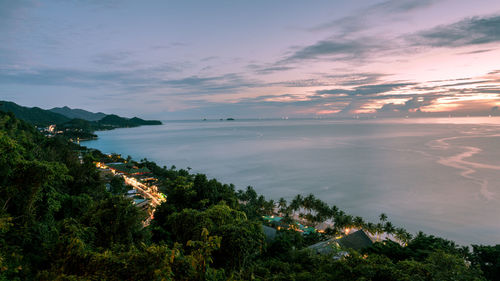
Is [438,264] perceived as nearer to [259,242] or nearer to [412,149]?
[259,242]

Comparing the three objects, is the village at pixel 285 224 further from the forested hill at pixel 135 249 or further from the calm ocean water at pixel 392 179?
the calm ocean water at pixel 392 179

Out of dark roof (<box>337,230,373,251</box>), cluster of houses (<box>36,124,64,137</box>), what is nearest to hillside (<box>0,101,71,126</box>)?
cluster of houses (<box>36,124,64,137</box>)

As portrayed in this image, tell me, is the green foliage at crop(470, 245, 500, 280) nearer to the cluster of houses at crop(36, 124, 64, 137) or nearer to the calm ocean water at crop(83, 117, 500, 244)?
the calm ocean water at crop(83, 117, 500, 244)

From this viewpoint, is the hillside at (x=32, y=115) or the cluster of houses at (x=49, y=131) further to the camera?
the hillside at (x=32, y=115)

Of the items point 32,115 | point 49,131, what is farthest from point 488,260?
point 32,115

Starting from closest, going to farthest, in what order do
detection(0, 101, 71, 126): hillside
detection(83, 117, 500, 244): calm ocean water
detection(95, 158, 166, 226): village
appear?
detection(95, 158, 166, 226): village < detection(83, 117, 500, 244): calm ocean water < detection(0, 101, 71, 126): hillside

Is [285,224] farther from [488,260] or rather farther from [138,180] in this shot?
[138,180]

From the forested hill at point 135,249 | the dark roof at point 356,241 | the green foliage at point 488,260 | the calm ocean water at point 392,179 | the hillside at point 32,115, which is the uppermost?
the hillside at point 32,115

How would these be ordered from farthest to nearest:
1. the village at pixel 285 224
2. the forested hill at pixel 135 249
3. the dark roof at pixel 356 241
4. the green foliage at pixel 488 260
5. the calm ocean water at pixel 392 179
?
the calm ocean water at pixel 392 179
the dark roof at pixel 356 241
the village at pixel 285 224
the green foliage at pixel 488 260
the forested hill at pixel 135 249

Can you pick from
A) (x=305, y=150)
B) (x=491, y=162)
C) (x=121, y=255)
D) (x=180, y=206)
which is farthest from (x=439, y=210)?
(x=305, y=150)

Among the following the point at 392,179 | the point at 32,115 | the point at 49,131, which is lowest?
the point at 392,179

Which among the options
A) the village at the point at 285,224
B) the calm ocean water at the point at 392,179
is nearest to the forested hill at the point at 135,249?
the village at the point at 285,224
